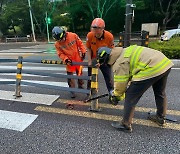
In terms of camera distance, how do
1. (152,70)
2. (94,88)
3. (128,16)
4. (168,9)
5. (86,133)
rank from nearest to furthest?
(152,70), (86,133), (94,88), (128,16), (168,9)

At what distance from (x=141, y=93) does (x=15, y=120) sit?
2247 mm

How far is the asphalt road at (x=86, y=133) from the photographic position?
273 centimetres

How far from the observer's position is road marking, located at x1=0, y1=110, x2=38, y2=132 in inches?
132

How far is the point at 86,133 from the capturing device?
3.10m

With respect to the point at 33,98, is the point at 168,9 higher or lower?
higher

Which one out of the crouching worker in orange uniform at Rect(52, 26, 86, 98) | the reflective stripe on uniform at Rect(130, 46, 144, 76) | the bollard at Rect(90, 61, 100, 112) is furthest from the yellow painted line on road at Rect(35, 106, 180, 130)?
the reflective stripe on uniform at Rect(130, 46, 144, 76)

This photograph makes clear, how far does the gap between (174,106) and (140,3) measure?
66.7 feet

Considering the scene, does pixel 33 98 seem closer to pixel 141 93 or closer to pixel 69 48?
pixel 69 48

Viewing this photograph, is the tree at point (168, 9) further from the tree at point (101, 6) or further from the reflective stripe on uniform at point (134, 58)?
the reflective stripe on uniform at point (134, 58)

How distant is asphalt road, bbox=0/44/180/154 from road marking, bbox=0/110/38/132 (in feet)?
0.30

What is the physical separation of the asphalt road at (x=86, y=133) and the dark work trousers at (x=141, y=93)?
0.99 feet

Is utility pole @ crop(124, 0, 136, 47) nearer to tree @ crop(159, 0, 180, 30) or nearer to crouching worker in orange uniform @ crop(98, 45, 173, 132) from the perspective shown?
crouching worker in orange uniform @ crop(98, 45, 173, 132)

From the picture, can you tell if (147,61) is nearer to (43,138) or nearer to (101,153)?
(101,153)

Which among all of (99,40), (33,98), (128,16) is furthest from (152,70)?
(128,16)
